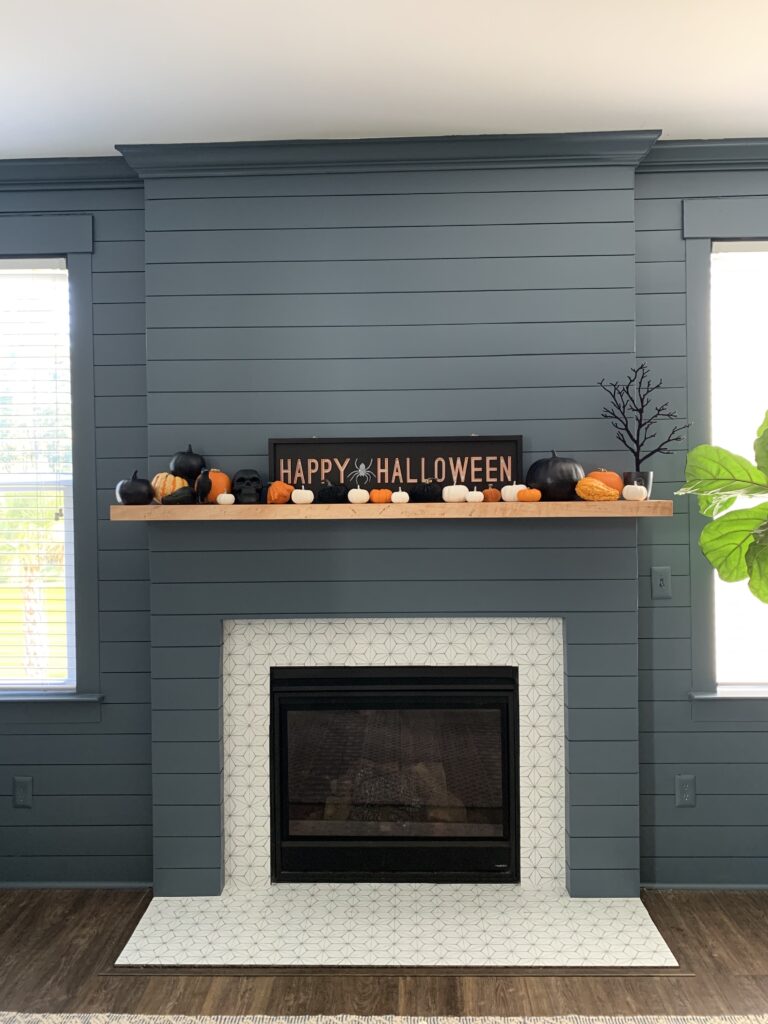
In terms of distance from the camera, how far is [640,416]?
279 centimetres

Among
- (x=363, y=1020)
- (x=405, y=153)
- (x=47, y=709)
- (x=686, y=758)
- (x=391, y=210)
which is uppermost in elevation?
(x=405, y=153)

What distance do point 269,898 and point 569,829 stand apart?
1.08 metres

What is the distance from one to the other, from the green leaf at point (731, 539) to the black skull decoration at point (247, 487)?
147cm

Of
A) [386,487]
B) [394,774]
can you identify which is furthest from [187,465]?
[394,774]

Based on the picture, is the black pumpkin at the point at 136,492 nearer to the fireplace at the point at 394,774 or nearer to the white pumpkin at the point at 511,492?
the fireplace at the point at 394,774

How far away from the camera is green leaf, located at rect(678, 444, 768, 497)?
255cm

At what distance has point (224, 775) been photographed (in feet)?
9.96

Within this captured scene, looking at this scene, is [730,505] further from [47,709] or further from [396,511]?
[47,709]

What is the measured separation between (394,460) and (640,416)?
2.76 ft

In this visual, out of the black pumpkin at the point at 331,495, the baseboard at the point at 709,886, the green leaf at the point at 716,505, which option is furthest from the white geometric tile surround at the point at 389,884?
the green leaf at the point at 716,505

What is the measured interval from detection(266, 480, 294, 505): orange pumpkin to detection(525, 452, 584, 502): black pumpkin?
2.68ft

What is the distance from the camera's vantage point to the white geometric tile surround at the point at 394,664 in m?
3.01

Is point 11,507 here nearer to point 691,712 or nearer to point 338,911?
point 338,911

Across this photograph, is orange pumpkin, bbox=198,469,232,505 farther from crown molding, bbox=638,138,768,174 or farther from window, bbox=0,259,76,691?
crown molding, bbox=638,138,768,174
